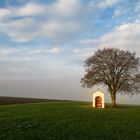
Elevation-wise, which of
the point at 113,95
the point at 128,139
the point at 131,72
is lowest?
the point at 128,139

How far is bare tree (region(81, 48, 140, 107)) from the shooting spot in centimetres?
6856

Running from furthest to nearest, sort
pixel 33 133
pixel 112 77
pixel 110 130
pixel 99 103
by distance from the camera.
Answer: pixel 112 77, pixel 99 103, pixel 110 130, pixel 33 133

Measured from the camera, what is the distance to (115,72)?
68875 millimetres

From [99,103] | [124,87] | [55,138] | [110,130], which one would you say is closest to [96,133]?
[110,130]

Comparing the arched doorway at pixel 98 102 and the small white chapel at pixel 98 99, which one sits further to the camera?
the arched doorway at pixel 98 102

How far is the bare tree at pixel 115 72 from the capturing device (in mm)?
68562

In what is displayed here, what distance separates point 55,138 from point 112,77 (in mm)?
47230

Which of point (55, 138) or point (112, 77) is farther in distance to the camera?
point (112, 77)

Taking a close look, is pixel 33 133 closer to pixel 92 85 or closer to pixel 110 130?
pixel 110 130

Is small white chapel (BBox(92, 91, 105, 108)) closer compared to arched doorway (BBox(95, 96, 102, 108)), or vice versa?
small white chapel (BBox(92, 91, 105, 108))

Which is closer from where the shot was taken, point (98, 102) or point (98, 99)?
point (98, 102)

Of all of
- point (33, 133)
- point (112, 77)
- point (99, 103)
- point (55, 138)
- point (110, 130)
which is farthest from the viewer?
point (112, 77)

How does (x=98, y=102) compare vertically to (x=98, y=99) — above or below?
below

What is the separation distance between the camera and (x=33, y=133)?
24422 millimetres
